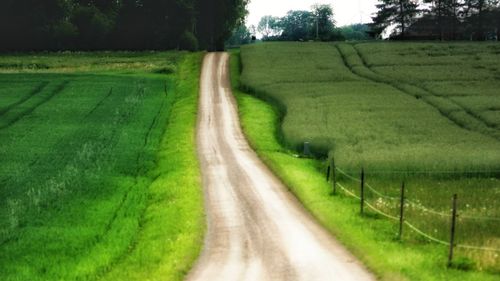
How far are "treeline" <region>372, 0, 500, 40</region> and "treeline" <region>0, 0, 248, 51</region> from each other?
111 ft

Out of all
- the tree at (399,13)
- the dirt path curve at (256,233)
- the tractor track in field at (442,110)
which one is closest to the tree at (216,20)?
the tree at (399,13)

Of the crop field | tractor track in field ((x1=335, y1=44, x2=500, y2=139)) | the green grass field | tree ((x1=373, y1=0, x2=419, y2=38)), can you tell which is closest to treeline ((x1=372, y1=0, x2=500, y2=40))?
tree ((x1=373, y1=0, x2=419, y2=38))

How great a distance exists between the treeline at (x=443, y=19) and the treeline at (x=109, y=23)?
33.9 metres

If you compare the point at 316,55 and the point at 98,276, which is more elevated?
the point at 316,55

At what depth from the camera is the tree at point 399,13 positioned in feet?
430

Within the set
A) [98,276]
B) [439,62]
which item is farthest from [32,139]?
[439,62]

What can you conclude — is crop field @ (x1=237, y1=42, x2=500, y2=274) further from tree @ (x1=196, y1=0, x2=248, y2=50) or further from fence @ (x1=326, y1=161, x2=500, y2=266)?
tree @ (x1=196, y1=0, x2=248, y2=50)

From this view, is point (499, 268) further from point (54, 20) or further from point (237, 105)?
point (54, 20)

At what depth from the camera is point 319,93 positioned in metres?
64.0

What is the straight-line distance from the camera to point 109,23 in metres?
121

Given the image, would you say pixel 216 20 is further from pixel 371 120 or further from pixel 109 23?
pixel 371 120

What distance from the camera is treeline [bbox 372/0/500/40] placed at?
126 metres

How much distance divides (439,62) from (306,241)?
64.1 metres

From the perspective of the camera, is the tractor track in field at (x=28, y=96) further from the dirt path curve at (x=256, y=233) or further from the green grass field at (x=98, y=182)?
the dirt path curve at (x=256, y=233)
